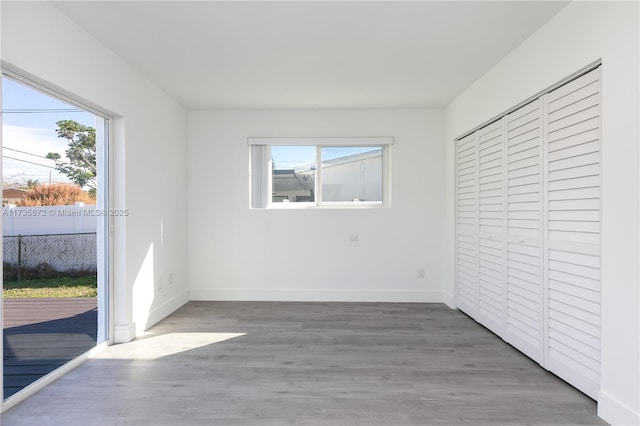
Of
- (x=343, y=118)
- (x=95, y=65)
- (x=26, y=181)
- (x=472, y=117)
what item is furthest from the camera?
(x=343, y=118)

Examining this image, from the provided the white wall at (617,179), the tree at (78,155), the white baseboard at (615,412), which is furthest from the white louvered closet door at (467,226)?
the tree at (78,155)

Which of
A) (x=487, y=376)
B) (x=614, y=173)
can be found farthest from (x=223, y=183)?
(x=614, y=173)

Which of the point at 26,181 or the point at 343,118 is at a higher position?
the point at 343,118

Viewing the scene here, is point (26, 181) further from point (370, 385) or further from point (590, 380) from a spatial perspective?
point (590, 380)

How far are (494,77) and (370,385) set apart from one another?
2.95 metres

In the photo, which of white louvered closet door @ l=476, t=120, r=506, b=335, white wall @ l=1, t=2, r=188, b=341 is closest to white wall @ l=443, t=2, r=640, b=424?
white louvered closet door @ l=476, t=120, r=506, b=335

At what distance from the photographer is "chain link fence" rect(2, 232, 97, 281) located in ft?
7.22

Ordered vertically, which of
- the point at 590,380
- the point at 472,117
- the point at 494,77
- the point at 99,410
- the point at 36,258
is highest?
the point at 494,77

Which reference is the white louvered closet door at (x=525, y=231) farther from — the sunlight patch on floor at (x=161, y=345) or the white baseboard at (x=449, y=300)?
the sunlight patch on floor at (x=161, y=345)

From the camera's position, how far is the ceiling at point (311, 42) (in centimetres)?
236

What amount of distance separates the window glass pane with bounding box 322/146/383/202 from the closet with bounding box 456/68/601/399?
1.35 metres

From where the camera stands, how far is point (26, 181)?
7.54 ft

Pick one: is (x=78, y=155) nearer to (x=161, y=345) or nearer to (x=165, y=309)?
(x=161, y=345)

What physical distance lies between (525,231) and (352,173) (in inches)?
94.6
